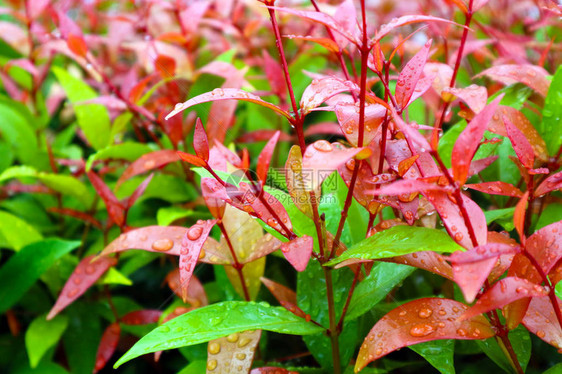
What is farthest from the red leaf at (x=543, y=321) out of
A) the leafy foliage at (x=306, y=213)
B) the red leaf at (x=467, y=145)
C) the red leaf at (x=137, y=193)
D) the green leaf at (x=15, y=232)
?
the green leaf at (x=15, y=232)

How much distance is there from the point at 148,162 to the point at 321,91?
51cm

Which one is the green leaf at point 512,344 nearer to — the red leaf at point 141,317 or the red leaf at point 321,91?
the red leaf at point 321,91

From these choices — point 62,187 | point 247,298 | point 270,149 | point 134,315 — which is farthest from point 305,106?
point 62,187

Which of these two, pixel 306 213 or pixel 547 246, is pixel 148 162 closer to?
pixel 306 213

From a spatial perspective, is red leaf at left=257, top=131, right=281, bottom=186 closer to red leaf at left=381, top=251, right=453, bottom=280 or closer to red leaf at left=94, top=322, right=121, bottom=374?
red leaf at left=381, top=251, right=453, bottom=280

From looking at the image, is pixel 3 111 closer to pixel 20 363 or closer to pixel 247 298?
pixel 20 363

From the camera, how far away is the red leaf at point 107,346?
98cm

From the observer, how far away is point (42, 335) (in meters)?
1.01

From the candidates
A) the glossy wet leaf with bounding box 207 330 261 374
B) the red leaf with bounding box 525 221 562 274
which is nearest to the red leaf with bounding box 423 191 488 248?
the red leaf with bounding box 525 221 562 274

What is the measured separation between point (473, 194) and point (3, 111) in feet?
4.11

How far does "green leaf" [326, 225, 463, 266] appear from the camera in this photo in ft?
1.79

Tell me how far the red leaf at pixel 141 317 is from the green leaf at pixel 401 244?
0.53 meters

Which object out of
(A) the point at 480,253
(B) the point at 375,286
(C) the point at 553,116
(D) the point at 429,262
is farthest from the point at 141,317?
(C) the point at 553,116

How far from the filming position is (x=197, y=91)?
124cm
